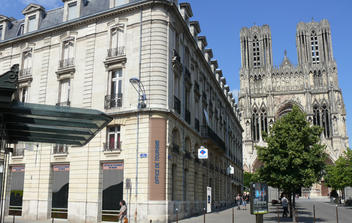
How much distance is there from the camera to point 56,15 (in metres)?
26.8

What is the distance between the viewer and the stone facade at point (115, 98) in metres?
20.5

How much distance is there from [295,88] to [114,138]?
260 ft

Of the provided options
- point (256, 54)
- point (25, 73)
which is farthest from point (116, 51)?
point (256, 54)

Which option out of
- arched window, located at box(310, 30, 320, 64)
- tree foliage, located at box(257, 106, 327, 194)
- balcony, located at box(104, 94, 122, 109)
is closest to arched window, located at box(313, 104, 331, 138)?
arched window, located at box(310, 30, 320, 64)

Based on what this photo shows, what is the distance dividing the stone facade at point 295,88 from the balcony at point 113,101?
70.9m

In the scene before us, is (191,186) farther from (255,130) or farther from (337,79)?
(337,79)

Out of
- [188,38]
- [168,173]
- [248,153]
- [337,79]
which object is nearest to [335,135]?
[337,79]

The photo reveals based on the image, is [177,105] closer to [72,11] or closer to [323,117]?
[72,11]

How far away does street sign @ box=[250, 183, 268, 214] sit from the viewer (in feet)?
45.1

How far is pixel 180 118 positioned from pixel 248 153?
69872mm

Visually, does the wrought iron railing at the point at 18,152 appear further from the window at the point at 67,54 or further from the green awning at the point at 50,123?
the green awning at the point at 50,123

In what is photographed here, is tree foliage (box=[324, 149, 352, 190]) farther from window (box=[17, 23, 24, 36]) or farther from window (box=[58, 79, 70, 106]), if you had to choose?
window (box=[17, 23, 24, 36])

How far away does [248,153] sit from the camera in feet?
294

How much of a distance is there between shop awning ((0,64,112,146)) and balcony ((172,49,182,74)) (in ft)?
35.7
